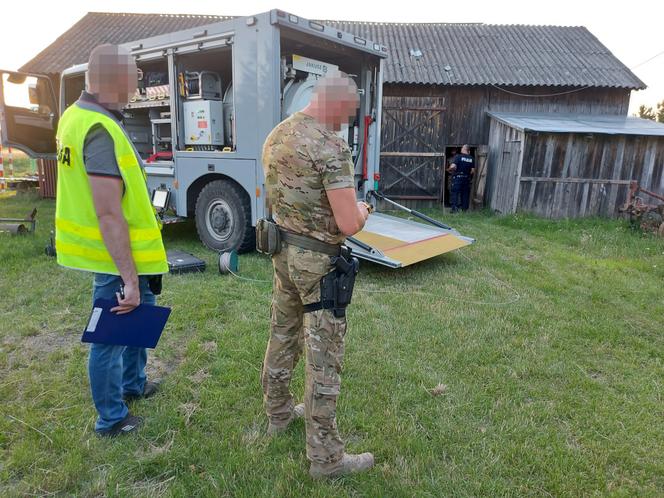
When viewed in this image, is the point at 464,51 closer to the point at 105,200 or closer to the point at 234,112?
the point at 234,112

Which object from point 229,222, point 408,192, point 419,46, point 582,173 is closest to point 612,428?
point 229,222

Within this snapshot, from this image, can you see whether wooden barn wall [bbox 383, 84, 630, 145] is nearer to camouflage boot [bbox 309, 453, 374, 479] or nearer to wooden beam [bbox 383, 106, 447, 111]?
wooden beam [bbox 383, 106, 447, 111]

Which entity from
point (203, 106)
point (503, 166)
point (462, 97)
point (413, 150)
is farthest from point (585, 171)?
point (203, 106)

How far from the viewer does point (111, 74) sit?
7.09ft

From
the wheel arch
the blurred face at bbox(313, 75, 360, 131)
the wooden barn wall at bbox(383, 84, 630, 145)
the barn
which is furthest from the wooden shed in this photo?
the blurred face at bbox(313, 75, 360, 131)

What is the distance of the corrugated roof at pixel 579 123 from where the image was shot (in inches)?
400

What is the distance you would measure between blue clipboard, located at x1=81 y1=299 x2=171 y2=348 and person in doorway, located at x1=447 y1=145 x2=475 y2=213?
1055 centimetres

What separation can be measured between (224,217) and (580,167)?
326 inches

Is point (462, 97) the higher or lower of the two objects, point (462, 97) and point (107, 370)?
the higher

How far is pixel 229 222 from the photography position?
6402mm

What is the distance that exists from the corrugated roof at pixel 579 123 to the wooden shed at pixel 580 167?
27 mm

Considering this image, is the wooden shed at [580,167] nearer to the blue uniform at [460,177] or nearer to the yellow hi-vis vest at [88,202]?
the blue uniform at [460,177]

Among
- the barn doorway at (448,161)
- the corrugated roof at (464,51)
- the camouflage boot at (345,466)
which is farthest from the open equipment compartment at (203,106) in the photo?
the barn doorway at (448,161)

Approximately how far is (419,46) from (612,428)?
13.5 metres
